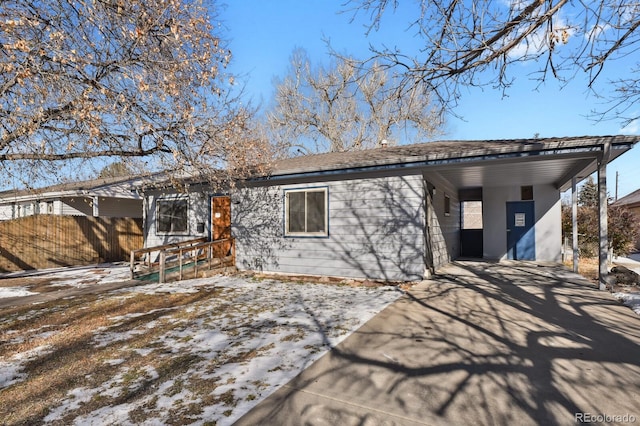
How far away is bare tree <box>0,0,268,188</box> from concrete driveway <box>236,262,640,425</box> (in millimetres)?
4226

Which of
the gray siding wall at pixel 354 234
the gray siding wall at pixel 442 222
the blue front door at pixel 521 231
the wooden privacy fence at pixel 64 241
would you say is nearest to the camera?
the gray siding wall at pixel 354 234

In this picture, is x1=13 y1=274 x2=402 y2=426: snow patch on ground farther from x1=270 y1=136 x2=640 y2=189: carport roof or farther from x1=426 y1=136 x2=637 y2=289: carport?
x1=426 y1=136 x2=637 y2=289: carport

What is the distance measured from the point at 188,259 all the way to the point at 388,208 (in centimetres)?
585

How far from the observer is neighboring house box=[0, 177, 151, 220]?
43.0ft

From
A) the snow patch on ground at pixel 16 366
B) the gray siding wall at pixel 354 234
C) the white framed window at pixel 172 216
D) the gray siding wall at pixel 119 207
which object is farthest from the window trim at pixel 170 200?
the snow patch on ground at pixel 16 366

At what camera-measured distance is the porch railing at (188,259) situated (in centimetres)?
843

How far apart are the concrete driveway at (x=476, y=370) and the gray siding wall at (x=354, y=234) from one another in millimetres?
2161

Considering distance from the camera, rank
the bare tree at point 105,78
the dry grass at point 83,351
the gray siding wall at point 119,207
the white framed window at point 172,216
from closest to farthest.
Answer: the dry grass at point 83,351
the bare tree at point 105,78
the white framed window at point 172,216
the gray siding wall at point 119,207

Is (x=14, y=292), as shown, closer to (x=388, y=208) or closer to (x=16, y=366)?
(x=16, y=366)

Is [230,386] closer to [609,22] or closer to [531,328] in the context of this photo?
[531,328]

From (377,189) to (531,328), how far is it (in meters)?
→ 4.29

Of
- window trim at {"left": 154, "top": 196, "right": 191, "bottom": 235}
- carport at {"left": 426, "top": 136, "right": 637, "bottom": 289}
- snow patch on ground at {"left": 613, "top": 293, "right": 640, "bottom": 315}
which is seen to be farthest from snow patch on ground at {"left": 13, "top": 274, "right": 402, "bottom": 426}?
window trim at {"left": 154, "top": 196, "right": 191, "bottom": 235}

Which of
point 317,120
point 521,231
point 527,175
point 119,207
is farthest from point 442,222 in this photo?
point 317,120

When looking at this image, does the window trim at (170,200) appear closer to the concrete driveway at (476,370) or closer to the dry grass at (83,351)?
the dry grass at (83,351)
